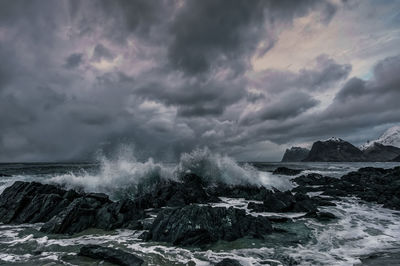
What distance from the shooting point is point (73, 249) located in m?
8.27

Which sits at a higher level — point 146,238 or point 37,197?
point 37,197

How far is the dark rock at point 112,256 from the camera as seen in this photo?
6.76 meters

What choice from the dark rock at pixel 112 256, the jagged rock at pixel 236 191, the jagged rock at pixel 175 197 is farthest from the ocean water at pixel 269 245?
the jagged rock at pixel 236 191

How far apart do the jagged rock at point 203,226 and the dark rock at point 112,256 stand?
2.06 meters

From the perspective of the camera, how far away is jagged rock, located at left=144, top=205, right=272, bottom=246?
28.7ft

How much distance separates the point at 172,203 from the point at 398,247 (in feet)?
42.6

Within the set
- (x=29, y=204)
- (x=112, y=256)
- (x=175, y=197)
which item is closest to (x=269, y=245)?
(x=112, y=256)

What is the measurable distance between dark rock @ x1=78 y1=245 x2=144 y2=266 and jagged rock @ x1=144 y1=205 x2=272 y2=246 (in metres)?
2.06

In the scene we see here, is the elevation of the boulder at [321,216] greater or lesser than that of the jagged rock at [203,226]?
lesser

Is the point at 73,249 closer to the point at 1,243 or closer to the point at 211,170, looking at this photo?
the point at 1,243

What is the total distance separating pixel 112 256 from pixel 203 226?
366cm

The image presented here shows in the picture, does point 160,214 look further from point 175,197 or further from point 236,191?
point 236,191

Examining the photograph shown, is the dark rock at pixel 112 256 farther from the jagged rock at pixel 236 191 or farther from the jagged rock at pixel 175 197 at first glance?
the jagged rock at pixel 236 191

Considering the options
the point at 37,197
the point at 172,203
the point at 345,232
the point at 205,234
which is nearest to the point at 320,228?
the point at 345,232
